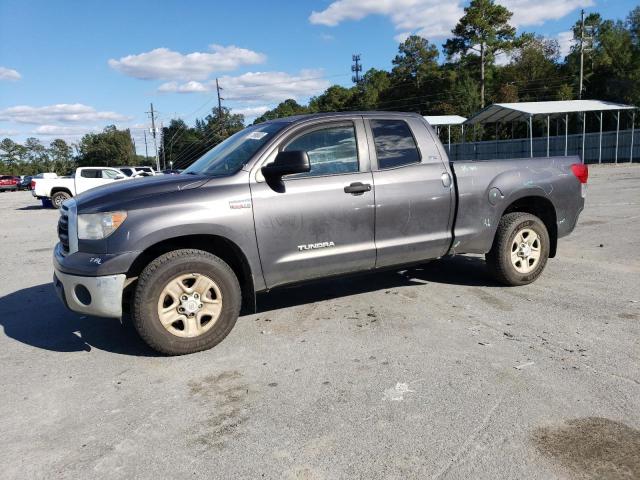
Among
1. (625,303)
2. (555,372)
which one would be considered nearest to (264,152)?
(555,372)

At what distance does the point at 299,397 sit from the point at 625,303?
11.5 feet

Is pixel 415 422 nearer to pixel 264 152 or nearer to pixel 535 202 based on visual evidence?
pixel 264 152

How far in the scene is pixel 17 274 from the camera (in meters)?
7.48

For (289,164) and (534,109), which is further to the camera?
(534,109)

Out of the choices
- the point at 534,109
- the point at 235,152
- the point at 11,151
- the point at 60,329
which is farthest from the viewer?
the point at 11,151

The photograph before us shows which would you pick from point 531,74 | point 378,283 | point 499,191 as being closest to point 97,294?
point 378,283

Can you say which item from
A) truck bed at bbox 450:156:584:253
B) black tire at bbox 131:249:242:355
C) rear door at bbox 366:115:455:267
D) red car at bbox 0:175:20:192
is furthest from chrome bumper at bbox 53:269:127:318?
red car at bbox 0:175:20:192

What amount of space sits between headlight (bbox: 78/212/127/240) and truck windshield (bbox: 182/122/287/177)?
908 mm

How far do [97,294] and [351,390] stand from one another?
6.64 feet

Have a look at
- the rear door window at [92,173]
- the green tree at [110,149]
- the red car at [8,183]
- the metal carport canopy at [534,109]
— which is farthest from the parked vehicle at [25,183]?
the green tree at [110,149]

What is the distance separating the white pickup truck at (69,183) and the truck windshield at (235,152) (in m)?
17.4

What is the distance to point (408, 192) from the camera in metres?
4.77

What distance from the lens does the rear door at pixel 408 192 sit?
15.4 ft

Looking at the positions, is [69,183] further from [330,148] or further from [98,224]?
[330,148]
